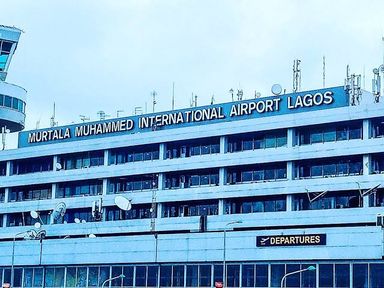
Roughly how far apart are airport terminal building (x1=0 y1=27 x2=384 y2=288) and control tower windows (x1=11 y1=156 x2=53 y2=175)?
0.83ft

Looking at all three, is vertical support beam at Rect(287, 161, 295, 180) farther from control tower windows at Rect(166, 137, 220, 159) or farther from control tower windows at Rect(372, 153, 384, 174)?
control tower windows at Rect(166, 137, 220, 159)

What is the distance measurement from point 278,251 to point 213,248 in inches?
331

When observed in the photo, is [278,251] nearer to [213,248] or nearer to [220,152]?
[213,248]

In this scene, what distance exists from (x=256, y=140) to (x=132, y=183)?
20126mm

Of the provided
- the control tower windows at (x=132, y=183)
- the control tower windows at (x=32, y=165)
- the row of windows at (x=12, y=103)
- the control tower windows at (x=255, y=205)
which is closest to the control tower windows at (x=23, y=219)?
the control tower windows at (x=32, y=165)

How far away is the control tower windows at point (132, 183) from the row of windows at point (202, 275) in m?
13.2

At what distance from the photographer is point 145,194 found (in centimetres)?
11888

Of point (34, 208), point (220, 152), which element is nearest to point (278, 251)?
point (220, 152)

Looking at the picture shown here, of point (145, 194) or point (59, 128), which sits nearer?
point (145, 194)

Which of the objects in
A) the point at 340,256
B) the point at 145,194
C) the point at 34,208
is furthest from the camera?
the point at 34,208

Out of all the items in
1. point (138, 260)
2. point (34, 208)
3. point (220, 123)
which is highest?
point (220, 123)

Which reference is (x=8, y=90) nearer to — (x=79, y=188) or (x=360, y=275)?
(x=79, y=188)

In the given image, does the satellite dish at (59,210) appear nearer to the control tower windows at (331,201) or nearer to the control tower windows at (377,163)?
the control tower windows at (331,201)

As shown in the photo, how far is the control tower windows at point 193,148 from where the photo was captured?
115300mm
